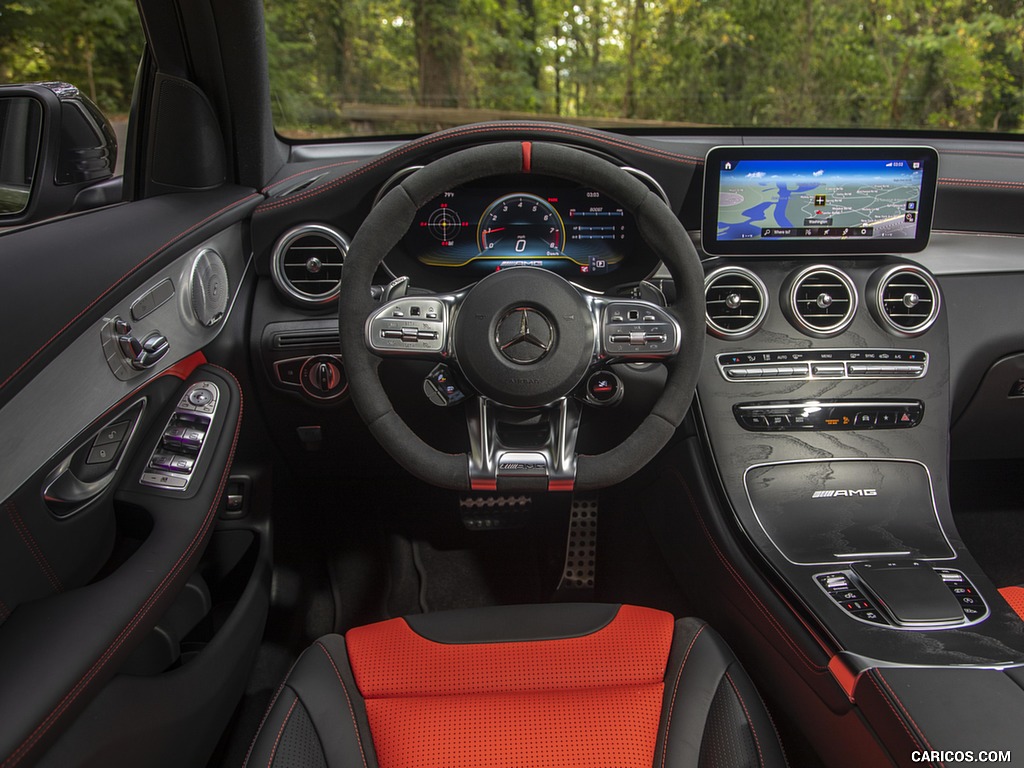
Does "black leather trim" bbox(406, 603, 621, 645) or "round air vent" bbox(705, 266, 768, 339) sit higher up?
"round air vent" bbox(705, 266, 768, 339)

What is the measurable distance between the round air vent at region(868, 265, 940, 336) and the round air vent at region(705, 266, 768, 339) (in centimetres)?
28

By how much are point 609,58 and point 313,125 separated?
0.98 m

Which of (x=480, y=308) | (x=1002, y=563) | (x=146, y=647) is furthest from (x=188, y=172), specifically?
(x=1002, y=563)

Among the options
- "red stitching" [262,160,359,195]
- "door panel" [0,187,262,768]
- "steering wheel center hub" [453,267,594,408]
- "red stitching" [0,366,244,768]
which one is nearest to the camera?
"red stitching" [0,366,244,768]

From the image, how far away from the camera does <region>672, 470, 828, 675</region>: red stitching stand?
1.41m

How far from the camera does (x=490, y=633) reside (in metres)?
1.40

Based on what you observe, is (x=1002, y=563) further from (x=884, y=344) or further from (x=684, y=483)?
(x=684, y=483)

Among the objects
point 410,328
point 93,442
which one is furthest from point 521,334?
point 93,442

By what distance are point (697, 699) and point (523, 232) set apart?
3.43ft

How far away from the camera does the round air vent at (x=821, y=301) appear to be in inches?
69.7

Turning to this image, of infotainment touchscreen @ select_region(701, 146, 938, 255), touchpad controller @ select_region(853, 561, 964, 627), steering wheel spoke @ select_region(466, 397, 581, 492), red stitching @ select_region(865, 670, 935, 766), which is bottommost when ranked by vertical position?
red stitching @ select_region(865, 670, 935, 766)

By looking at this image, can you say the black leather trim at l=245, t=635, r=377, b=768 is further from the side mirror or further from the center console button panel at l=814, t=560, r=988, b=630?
the side mirror

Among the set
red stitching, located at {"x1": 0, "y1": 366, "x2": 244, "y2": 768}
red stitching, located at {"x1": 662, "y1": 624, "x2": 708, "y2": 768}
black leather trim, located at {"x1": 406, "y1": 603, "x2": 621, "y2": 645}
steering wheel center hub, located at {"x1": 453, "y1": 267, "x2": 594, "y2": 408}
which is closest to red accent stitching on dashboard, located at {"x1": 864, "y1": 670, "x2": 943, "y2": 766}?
red stitching, located at {"x1": 662, "y1": 624, "x2": 708, "y2": 768}

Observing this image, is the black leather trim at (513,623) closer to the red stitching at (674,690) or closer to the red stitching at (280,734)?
the red stitching at (674,690)
